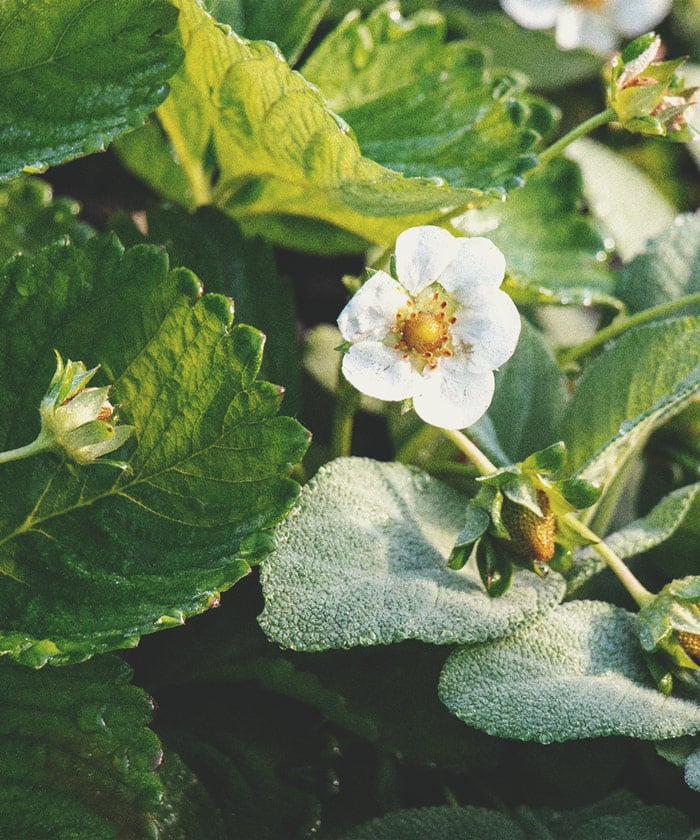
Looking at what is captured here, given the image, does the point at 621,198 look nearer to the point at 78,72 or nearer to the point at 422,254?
the point at 422,254

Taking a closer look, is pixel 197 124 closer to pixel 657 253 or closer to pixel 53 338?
pixel 53 338

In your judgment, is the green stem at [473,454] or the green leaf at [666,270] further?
the green leaf at [666,270]

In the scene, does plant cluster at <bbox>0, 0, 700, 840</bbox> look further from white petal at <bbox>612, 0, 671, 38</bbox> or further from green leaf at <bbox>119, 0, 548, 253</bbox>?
white petal at <bbox>612, 0, 671, 38</bbox>

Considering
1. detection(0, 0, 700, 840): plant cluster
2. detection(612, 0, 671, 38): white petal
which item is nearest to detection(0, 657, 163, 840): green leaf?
detection(0, 0, 700, 840): plant cluster

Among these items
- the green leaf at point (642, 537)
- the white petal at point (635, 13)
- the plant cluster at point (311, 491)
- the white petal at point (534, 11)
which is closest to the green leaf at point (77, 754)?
the plant cluster at point (311, 491)

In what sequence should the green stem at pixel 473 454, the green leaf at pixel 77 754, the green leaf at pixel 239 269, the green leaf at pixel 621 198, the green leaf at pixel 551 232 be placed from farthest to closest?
the green leaf at pixel 621 198
the green leaf at pixel 551 232
the green leaf at pixel 239 269
the green stem at pixel 473 454
the green leaf at pixel 77 754

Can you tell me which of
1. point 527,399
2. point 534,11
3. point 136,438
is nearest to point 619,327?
point 527,399

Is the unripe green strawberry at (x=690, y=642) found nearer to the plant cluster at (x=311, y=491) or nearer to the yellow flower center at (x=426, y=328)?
the plant cluster at (x=311, y=491)
